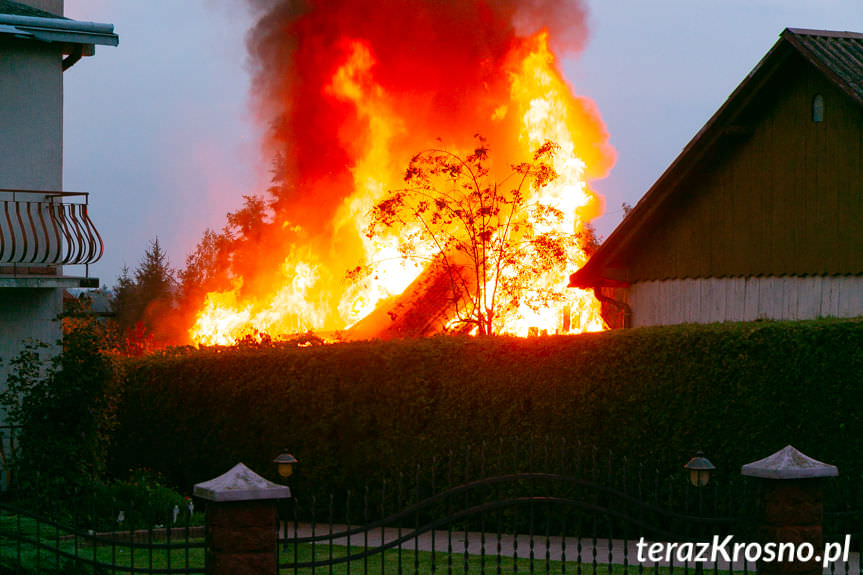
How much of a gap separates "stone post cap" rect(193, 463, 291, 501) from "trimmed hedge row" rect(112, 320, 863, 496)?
291 inches

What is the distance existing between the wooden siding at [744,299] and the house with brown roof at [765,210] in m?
0.02

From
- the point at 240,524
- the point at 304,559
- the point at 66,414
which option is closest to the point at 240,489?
the point at 240,524

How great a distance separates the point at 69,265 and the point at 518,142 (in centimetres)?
1557

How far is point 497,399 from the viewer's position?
53.3 ft

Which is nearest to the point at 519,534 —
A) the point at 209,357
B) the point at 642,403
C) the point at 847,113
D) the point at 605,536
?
the point at 605,536

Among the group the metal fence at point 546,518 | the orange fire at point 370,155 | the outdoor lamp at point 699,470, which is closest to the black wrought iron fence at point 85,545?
the metal fence at point 546,518

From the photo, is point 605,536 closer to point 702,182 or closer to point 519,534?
point 519,534

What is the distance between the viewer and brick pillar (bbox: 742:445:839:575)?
9633 mm

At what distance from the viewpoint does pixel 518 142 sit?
3294 centimetres

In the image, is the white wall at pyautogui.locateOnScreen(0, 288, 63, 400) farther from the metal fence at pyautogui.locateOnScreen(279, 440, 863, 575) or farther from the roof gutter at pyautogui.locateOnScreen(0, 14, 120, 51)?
the metal fence at pyautogui.locateOnScreen(279, 440, 863, 575)

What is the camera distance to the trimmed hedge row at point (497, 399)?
13539 mm

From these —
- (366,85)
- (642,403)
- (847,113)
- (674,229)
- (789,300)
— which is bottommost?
(642,403)

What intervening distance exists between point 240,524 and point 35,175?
13974 mm

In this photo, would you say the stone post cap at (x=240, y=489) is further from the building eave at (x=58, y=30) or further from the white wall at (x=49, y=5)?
the white wall at (x=49, y=5)
